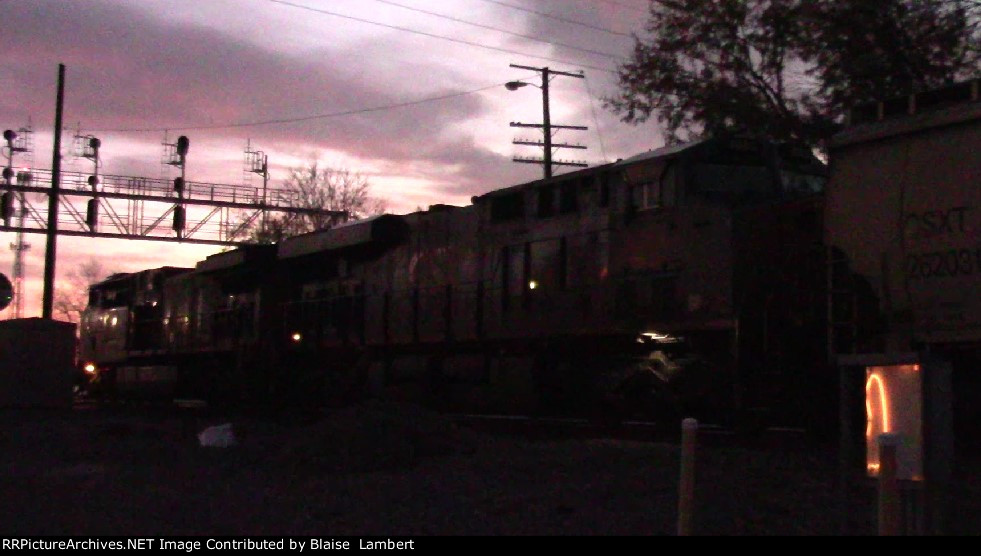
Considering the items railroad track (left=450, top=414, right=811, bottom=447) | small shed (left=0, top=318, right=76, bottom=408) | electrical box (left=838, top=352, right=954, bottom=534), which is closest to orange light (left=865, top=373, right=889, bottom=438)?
electrical box (left=838, top=352, right=954, bottom=534)

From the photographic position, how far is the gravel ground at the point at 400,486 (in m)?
7.39

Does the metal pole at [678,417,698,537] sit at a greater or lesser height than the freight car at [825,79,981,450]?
lesser

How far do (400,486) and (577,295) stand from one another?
684 cm

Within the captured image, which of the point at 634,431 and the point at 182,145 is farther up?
the point at 182,145

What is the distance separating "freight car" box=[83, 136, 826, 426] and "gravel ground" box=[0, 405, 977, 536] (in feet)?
7.52

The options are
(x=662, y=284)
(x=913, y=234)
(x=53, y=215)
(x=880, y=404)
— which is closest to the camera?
(x=880, y=404)

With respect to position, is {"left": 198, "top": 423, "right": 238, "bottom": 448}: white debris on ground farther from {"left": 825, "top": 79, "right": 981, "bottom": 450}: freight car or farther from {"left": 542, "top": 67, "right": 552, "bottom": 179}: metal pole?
{"left": 542, "top": 67, "right": 552, "bottom": 179}: metal pole

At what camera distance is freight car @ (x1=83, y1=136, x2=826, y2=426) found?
42.1 feet

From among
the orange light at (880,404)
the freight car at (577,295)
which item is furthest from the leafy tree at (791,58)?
the orange light at (880,404)

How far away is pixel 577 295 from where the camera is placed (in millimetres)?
15453

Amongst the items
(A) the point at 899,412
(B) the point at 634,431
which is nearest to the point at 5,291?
(B) the point at 634,431

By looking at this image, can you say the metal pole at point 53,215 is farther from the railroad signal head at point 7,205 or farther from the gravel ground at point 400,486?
the railroad signal head at point 7,205

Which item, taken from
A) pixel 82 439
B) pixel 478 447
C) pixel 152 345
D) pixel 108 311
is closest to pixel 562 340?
pixel 478 447

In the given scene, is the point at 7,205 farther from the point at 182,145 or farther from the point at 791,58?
the point at 791,58
